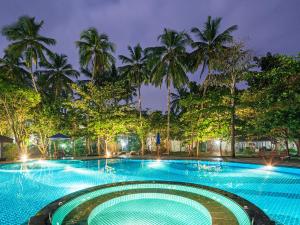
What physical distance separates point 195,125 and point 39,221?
61.5 ft

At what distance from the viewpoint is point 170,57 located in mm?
25141

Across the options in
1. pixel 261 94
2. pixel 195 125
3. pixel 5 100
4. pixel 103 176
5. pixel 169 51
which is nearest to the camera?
pixel 103 176

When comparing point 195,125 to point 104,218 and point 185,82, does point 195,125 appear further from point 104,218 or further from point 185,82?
point 104,218

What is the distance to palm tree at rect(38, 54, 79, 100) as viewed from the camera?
29.5 meters

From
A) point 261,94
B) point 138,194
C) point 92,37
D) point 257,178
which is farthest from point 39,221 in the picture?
point 92,37

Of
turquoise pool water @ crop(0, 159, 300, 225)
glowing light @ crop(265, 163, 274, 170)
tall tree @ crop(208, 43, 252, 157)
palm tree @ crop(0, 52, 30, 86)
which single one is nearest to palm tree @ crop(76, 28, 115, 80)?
palm tree @ crop(0, 52, 30, 86)

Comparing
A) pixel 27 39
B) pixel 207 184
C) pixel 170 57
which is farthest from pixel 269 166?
pixel 27 39

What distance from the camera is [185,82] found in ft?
87.3

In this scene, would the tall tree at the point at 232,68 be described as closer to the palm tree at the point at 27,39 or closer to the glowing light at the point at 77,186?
the glowing light at the point at 77,186

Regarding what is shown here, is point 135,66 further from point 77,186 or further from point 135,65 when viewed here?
point 77,186

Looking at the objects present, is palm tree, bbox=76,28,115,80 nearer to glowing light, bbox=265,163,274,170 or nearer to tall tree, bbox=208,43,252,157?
tall tree, bbox=208,43,252,157

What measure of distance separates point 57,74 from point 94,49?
18.9 ft

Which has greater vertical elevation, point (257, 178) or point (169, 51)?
point (169, 51)

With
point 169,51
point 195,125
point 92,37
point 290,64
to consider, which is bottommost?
point 195,125
